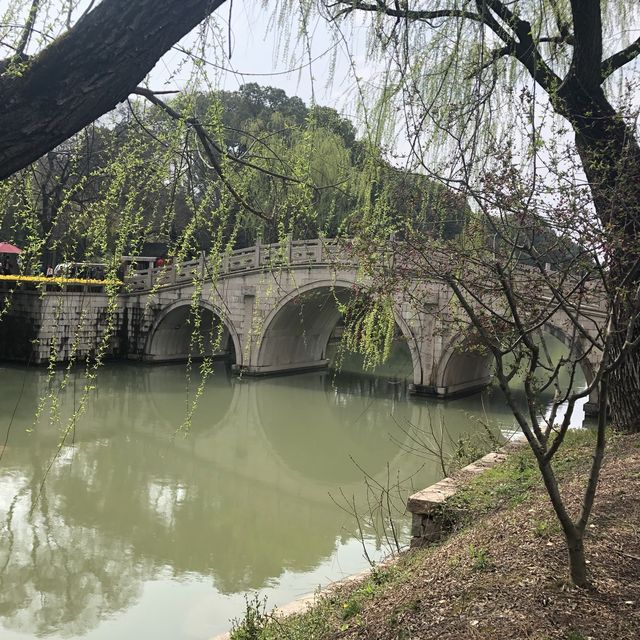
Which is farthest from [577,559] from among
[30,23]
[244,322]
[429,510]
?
[244,322]

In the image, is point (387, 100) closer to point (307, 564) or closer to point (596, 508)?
point (596, 508)

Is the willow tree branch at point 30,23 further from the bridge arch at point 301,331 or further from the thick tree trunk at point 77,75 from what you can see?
the bridge arch at point 301,331

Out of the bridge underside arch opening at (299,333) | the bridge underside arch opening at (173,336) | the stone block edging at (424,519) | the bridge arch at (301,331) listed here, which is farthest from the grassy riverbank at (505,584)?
the bridge underside arch opening at (173,336)

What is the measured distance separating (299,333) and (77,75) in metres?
15.9

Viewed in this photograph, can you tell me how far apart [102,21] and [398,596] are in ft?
7.64

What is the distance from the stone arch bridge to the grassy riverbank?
981 cm

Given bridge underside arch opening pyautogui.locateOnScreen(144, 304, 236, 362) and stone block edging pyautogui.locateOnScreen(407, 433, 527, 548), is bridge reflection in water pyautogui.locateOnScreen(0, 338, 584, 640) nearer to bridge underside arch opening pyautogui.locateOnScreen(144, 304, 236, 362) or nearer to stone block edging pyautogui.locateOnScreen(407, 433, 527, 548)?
stone block edging pyautogui.locateOnScreen(407, 433, 527, 548)

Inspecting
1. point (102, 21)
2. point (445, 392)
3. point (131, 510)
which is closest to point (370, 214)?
point (102, 21)

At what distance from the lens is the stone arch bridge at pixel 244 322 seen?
14.2 metres

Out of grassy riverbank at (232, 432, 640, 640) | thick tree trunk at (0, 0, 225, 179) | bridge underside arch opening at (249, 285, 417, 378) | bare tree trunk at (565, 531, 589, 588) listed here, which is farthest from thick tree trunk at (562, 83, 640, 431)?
bridge underside arch opening at (249, 285, 417, 378)

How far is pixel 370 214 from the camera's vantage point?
4922 millimetres

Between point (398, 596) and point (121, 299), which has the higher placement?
point (121, 299)

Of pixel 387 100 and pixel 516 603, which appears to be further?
pixel 387 100

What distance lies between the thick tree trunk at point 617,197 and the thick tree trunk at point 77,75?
2190 millimetres
